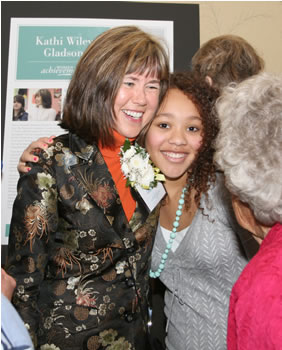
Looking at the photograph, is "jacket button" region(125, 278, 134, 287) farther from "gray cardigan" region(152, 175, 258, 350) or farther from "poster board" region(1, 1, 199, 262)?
"poster board" region(1, 1, 199, 262)

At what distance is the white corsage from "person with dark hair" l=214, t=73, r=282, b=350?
591 mm

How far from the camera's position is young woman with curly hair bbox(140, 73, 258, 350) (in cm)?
177

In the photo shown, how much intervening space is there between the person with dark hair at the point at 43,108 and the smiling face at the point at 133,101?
106 cm

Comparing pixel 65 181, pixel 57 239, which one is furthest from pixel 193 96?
pixel 57 239

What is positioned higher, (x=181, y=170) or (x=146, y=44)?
(x=146, y=44)

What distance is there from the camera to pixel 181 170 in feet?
6.26

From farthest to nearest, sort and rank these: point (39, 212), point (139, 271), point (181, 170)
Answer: point (181, 170), point (139, 271), point (39, 212)

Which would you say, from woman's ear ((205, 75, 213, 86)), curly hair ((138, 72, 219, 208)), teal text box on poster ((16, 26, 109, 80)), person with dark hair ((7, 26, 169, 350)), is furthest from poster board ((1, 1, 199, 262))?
person with dark hair ((7, 26, 169, 350))

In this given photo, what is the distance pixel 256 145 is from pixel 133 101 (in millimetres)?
766

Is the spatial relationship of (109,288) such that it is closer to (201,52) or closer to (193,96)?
(193,96)

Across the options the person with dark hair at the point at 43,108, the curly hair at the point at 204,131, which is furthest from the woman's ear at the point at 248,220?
the person with dark hair at the point at 43,108

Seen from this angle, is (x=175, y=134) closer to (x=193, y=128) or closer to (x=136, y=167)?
(x=193, y=128)

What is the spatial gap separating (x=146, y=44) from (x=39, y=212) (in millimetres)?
893

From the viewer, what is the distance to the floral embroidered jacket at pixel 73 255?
1.31 m
